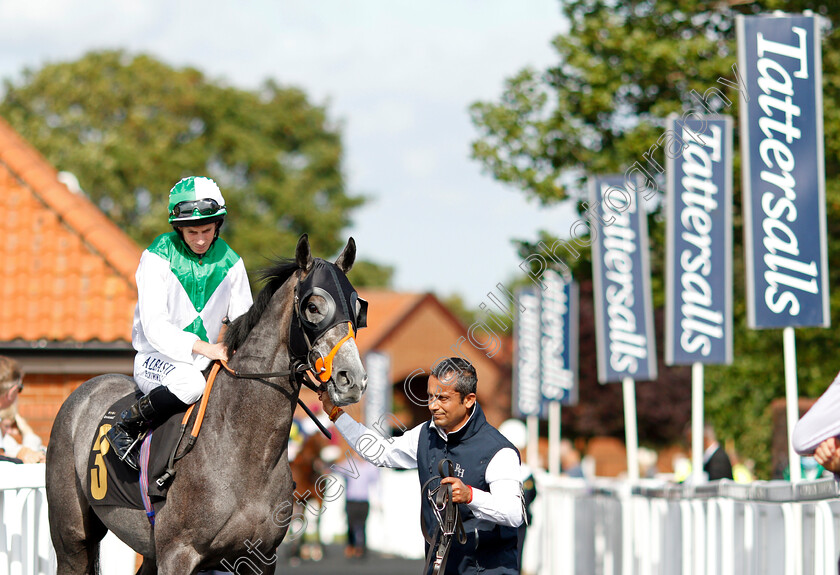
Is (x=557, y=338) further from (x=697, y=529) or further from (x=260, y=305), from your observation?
(x=260, y=305)

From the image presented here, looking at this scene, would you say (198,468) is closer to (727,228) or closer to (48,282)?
(727,228)

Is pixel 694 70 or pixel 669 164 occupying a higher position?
pixel 694 70

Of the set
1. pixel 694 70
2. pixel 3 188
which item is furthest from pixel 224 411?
pixel 694 70

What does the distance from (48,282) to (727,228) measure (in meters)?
7.55

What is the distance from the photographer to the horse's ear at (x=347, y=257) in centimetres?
570

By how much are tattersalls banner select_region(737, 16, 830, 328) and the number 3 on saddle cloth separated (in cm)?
471

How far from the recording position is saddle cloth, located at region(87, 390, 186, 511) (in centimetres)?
573

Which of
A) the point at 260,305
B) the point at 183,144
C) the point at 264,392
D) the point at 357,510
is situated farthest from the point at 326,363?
the point at 183,144

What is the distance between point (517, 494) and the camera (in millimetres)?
5234

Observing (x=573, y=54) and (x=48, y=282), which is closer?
(x=48, y=282)

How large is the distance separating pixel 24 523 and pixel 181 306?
1774 millimetres

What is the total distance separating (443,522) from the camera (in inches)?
204

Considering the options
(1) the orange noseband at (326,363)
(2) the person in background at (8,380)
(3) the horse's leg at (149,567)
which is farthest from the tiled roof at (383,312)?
(1) the orange noseband at (326,363)

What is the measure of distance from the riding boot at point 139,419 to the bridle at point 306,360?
307 millimetres
